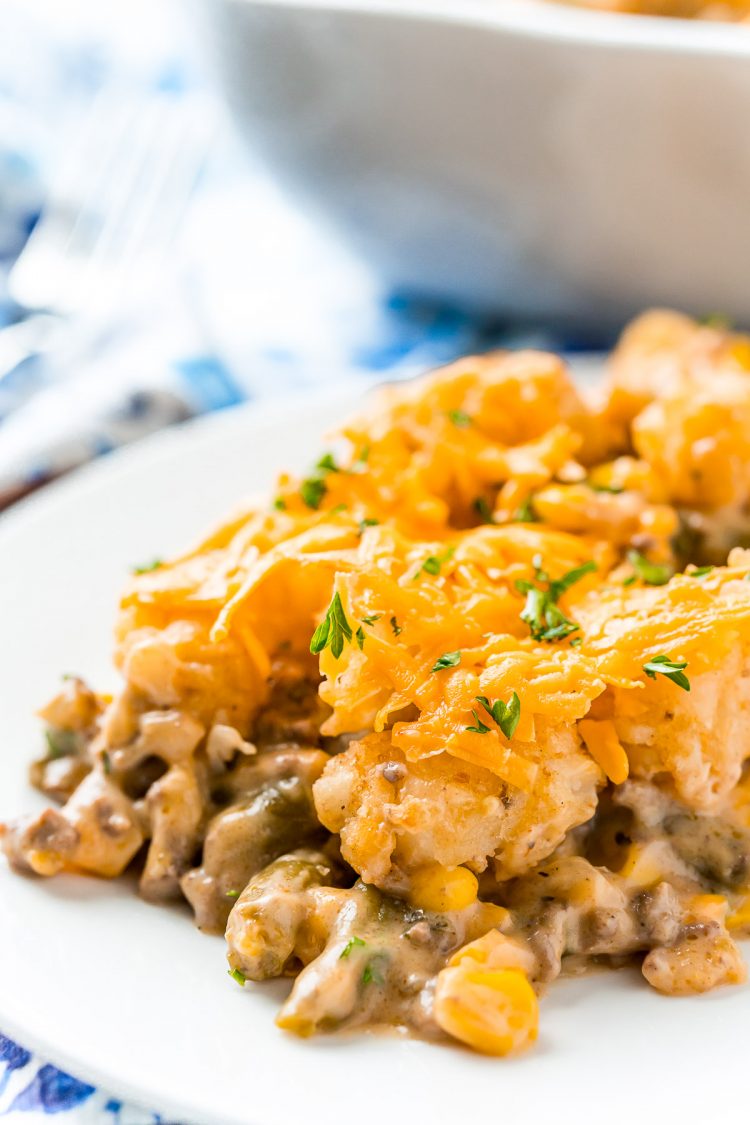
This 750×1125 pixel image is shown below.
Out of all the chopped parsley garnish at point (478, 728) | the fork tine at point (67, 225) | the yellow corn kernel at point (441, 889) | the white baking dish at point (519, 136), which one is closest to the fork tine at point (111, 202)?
the fork tine at point (67, 225)

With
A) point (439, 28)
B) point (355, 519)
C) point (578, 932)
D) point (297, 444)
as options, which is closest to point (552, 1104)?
point (578, 932)

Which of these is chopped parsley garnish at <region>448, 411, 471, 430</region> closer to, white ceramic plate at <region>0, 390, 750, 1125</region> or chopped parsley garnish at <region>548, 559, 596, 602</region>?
chopped parsley garnish at <region>548, 559, 596, 602</region>

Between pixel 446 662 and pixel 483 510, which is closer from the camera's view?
pixel 446 662

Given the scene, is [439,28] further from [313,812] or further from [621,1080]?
[621,1080]

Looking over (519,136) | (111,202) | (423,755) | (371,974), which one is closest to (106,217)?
(111,202)

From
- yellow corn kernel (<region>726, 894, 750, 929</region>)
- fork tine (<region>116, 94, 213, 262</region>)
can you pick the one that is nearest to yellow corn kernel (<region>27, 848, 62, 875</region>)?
yellow corn kernel (<region>726, 894, 750, 929</region>)

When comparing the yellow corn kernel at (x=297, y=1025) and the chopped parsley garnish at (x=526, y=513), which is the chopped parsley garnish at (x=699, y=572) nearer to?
the chopped parsley garnish at (x=526, y=513)

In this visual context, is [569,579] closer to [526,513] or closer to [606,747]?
[526,513]
